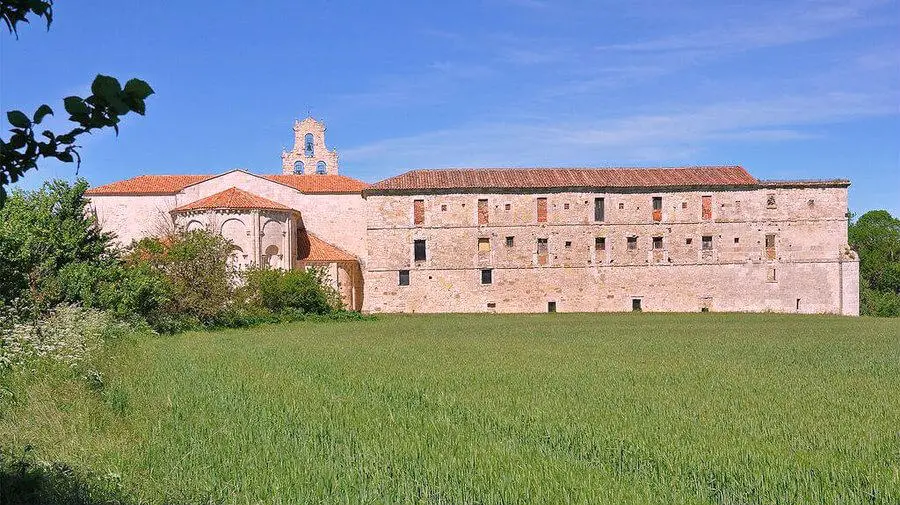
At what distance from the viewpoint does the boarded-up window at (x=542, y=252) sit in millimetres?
48062

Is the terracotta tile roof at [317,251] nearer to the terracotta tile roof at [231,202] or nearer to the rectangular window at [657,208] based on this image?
the terracotta tile roof at [231,202]

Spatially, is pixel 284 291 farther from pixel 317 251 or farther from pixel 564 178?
pixel 564 178

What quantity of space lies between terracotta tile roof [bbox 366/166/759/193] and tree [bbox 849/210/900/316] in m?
21.1

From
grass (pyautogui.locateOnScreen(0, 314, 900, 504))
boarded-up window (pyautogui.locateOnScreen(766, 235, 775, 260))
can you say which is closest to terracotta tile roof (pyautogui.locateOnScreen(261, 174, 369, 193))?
boarded-up window (pyautogui.locateOnScreen(766, 235, 775, 260))

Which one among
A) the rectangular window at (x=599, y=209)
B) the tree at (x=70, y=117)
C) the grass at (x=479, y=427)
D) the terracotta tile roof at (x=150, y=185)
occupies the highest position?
the terracotta tile roof at (x=150, y=185)

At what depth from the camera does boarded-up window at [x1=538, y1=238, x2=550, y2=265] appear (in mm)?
48062

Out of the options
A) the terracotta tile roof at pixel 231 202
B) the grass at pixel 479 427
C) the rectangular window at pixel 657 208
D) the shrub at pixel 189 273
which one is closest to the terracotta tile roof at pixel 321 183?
the terracotta tile roof at pixel 231 202

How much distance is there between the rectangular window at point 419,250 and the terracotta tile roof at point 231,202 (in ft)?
29.3

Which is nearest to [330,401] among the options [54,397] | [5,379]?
[54,397]

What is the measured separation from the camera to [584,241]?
48.2 meters

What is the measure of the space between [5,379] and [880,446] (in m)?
13.4

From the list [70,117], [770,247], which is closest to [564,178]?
[770,247]

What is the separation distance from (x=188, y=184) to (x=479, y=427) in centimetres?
4027

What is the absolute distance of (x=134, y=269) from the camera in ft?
95.6
